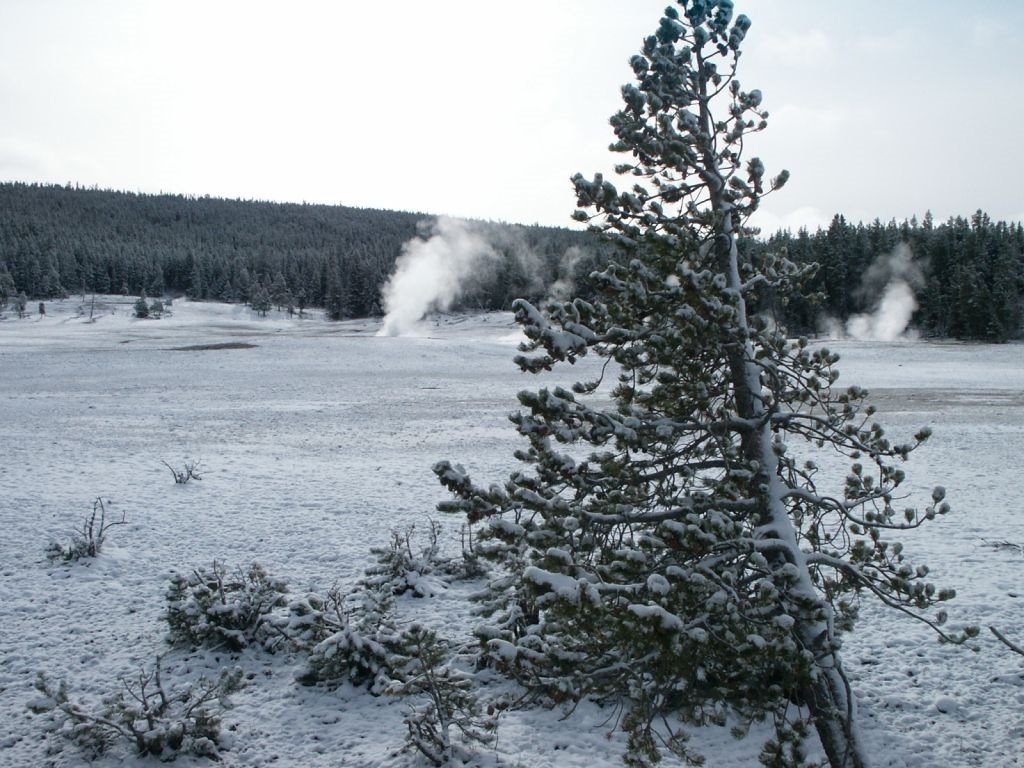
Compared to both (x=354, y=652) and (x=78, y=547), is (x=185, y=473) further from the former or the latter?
(x=354, y=652)

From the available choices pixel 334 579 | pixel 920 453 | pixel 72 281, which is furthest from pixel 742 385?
pixel 72 281

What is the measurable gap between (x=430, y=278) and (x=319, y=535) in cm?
7952

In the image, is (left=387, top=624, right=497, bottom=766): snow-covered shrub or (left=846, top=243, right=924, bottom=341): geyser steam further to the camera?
(left=846, top=243, right=924, bottom=341): geyser steam

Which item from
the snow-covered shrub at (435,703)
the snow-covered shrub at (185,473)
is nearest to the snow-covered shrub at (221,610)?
Result: the snow-covered shrub at (435,703)

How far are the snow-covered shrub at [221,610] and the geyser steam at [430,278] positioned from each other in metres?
57.3

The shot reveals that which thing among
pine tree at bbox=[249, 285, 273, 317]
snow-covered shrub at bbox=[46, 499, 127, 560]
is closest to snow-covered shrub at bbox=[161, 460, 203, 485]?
snow-covered shrub at bbox=[46, 499, 127, 560]

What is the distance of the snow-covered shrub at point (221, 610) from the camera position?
23.5 feet

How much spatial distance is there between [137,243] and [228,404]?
4737 inches

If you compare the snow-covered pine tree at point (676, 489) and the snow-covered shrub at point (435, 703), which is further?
the snow-covered shrub at point (435, 703)

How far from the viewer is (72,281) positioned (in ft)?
331

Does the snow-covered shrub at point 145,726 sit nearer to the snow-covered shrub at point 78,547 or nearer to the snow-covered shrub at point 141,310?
the snow-covered shrub at point 78,547

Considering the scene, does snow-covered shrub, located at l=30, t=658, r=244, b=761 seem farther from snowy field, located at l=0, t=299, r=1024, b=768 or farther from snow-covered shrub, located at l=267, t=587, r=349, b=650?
snow-covered shrub, located at l=267, t=587, r=349, b=650

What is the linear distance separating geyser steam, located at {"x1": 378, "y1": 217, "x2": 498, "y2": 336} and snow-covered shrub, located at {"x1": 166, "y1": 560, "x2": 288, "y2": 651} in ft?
188

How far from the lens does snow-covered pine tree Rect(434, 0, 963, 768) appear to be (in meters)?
3.74
